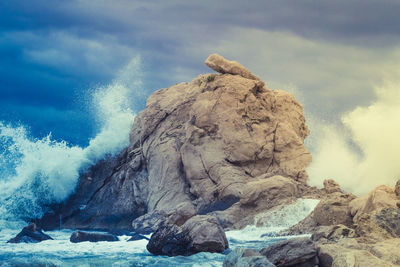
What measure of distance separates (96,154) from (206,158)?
9.96m

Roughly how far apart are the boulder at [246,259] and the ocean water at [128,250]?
5.07 feet

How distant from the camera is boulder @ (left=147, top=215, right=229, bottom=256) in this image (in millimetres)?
14828

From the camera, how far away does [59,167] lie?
32625 mm

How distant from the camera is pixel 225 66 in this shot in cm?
3111

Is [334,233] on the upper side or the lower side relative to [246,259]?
upper

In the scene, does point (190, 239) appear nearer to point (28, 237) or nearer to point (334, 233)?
point (334, 233)

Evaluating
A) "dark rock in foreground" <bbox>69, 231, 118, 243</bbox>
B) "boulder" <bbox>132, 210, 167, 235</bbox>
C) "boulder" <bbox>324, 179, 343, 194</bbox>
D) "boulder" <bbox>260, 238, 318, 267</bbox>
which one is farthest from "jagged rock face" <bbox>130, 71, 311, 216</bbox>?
"boulder" <bbox>260, 238, 318, 267</bbox>

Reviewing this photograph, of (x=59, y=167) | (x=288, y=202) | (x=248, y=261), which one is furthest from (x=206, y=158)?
(x=248, y=261)

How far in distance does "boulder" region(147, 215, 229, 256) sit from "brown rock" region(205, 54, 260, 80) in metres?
16.7

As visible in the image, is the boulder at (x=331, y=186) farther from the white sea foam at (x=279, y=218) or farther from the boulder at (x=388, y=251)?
the boulder at (x=388, y=251)

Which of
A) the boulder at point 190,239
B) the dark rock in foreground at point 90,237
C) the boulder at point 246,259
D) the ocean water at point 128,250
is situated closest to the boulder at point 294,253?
the boulder at point 246,259

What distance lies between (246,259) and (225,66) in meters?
21.5

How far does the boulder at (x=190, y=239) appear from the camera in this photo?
14828mm

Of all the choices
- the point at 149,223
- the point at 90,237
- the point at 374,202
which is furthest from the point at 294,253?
the point at 149,223
